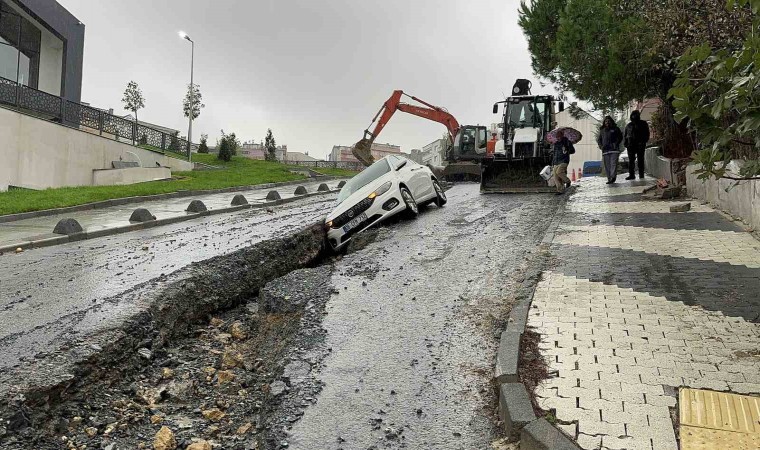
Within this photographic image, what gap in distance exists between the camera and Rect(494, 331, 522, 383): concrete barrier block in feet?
12.3

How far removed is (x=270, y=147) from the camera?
50938 mm

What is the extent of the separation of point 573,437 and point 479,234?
19.9 feet

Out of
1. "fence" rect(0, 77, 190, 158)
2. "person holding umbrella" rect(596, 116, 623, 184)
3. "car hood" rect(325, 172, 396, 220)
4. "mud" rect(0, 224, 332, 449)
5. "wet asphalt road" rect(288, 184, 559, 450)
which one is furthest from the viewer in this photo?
"fence" rect(0, 77, 190, 158)

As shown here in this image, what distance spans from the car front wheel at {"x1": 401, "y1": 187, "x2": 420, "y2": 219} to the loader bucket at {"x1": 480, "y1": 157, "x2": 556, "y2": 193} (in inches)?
202

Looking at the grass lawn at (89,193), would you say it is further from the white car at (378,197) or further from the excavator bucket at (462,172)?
the white car at (378,197)

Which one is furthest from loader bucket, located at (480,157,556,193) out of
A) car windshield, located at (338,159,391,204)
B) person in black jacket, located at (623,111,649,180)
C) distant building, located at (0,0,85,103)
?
distant building, located at (0,0,85,103)

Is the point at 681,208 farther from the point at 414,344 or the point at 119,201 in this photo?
the point at 119,201

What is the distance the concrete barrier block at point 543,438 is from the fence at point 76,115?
2105 centimetres

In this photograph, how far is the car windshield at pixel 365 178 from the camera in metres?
10.5

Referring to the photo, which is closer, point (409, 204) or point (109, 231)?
point (409, 204)

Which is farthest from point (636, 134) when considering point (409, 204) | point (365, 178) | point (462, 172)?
point (365, 178)

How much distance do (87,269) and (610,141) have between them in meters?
13.5

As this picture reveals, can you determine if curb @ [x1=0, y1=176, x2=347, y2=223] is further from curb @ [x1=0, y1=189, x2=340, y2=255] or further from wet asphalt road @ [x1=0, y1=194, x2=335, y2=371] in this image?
wet asphalt road @ [x1=0, y1=194, x2=335, y2=371]

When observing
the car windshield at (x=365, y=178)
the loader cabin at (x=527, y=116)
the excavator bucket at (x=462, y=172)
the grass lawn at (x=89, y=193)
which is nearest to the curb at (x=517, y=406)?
the car windshield at (x=365, y=178)
